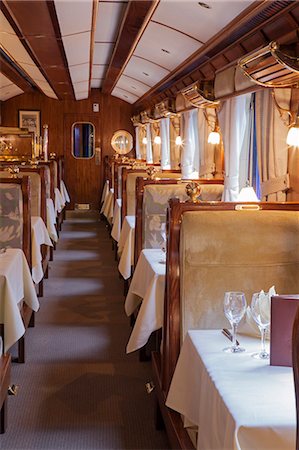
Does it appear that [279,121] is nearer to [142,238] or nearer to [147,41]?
[142,238]

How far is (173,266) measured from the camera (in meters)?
2.70

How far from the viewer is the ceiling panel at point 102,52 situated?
7.54 metres

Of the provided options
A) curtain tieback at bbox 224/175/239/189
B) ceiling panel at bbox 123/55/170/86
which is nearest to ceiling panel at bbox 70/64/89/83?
ceiling panel at bbox 123/55/170/86

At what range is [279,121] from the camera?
4.48 metres

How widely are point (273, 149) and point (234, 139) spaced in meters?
1.18

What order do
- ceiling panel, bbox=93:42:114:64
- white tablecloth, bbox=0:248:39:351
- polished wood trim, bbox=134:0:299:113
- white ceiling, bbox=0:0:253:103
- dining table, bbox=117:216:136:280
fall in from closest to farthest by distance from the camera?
white tablecloth, bbox=0:248:39:351 → polished wood trim, bbox=134:0:299:113 → white ceiling, bbox=0:0:253:103 → dining table, bbox=117:216:136:280 → ceiling panel, bbox=93:42:114:64

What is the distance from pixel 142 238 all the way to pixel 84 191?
8.80 metres

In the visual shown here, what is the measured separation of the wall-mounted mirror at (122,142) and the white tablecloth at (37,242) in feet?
25.6

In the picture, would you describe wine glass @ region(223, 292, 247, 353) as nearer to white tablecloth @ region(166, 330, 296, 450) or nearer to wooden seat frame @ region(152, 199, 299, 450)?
white tablecloth @ region(166, 330, 296, 450)

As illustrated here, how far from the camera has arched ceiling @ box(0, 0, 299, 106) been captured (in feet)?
14.0

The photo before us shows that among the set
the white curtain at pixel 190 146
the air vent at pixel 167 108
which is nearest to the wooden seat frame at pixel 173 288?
the white curtain at pixel 190 146

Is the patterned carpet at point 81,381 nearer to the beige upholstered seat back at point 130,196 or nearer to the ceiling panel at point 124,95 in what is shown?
the beige upholstered seat back at point 130,196

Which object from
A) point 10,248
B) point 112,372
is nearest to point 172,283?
point 112,372

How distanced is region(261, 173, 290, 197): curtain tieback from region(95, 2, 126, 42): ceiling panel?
2110mm
